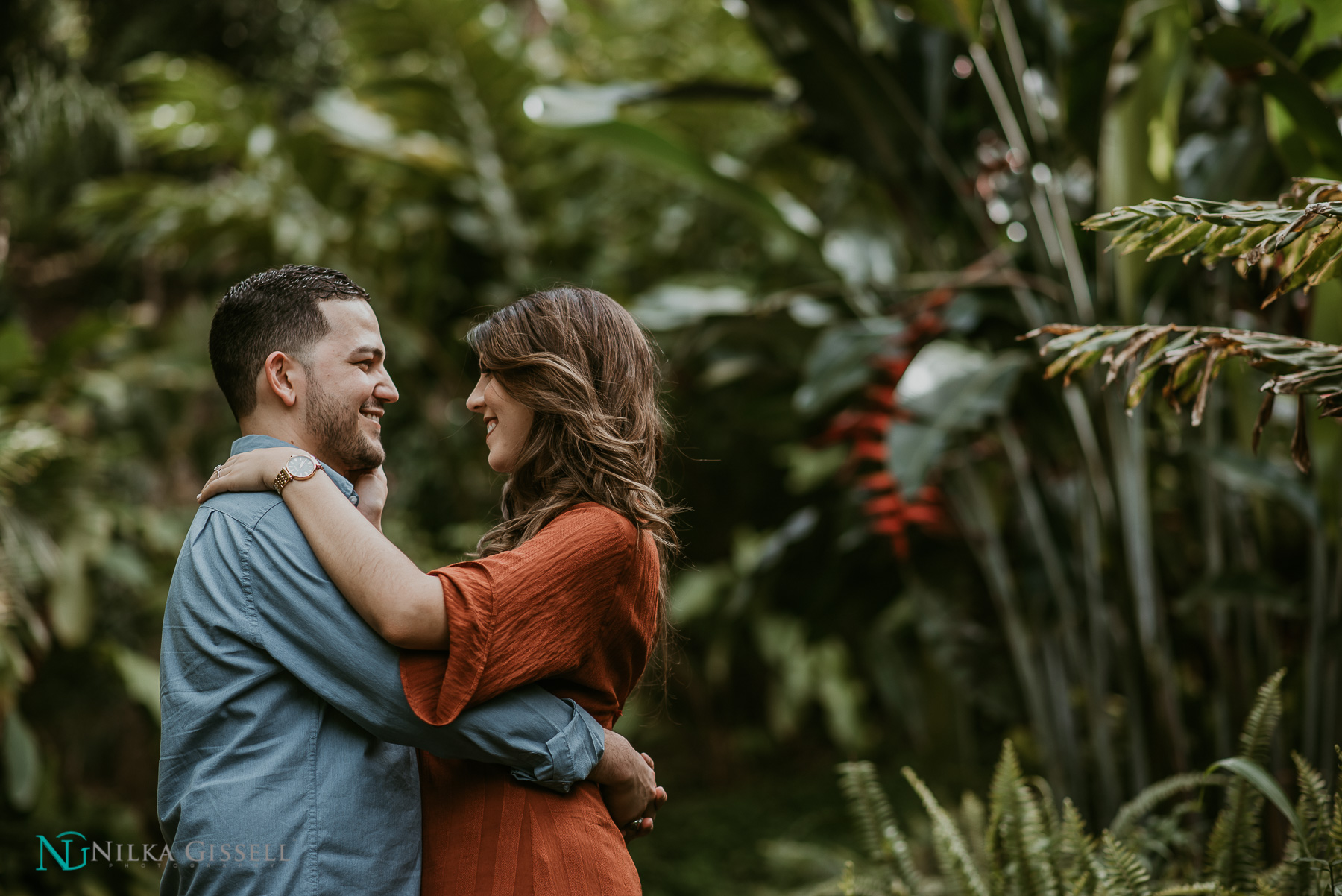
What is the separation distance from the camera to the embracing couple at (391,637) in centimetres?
115

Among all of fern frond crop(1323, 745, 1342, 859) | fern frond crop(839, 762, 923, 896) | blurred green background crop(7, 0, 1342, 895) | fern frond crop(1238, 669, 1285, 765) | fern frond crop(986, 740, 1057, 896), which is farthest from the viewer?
blurred green background crop(7, 0, 1342, 895)

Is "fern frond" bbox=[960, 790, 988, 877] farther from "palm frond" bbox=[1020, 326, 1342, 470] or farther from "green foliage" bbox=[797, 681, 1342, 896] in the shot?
"palm frond" bbox=[1020, 326, 1342, 470]

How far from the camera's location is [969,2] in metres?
2.53

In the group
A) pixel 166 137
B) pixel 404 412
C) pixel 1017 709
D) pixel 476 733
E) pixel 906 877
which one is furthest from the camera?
pixel 404 412

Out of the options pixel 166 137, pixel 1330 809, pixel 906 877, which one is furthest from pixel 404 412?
pixel 1330 809

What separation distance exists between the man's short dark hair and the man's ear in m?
0.01

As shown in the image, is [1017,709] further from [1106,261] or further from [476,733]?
[476,733]

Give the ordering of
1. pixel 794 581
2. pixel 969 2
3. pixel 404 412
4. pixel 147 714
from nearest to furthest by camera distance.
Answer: pixel 969 2, pixel 794 581, pixel 147 714, pixel 404 412

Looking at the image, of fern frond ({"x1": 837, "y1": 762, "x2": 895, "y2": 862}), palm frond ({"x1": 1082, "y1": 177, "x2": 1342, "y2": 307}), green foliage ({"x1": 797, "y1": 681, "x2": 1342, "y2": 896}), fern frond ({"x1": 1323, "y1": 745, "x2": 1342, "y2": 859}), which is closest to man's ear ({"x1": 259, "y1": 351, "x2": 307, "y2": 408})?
palm frond ({"x1": 1082, "y1": 177, "x2": 1342, "y2": 307})

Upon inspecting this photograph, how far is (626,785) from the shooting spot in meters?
1.34

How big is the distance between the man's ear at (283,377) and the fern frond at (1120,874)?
1.57 m

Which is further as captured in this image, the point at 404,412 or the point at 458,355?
the point at 404,412

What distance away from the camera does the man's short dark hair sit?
1334mm

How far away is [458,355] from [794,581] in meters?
3.00
